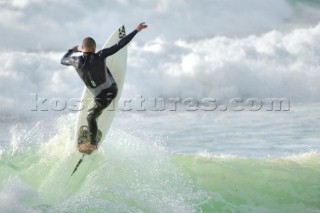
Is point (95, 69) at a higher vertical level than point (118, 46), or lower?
A: lower

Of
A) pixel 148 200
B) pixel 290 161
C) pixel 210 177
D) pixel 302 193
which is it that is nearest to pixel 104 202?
pixel 148 200

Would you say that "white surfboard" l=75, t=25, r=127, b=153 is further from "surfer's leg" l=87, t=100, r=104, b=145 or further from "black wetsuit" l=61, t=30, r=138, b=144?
"black wetsuit" l=61, t=30, r=138, b=144

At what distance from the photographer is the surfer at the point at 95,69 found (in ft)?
27.2

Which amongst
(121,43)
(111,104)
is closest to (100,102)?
(121,43)

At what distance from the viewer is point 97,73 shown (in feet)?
27.7

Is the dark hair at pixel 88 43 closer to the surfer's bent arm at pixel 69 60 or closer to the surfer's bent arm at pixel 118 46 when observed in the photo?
the surfer's bent arm at pixel 118 46

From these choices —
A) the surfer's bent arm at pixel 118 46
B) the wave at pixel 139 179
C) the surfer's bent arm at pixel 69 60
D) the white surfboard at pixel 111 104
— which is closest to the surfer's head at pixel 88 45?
the surfer's bent arm at pixel 118 46

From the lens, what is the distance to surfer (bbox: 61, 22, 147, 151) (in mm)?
8289

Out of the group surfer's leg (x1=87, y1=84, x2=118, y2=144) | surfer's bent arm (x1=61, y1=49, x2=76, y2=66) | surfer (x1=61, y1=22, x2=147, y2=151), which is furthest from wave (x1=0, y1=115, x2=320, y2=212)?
surfer's bent arm (x1=61, y1=49, x2=76, y2=66)

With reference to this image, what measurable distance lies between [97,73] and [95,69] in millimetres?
72

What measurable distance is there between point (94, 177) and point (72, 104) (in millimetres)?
15250

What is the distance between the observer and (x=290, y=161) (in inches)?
454

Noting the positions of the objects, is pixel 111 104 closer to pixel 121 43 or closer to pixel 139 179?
pixel 139 179

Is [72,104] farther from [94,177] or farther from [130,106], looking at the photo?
[94,177]
